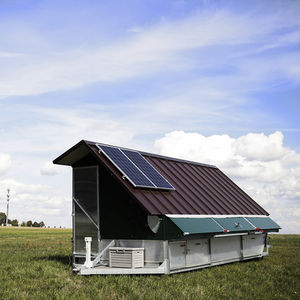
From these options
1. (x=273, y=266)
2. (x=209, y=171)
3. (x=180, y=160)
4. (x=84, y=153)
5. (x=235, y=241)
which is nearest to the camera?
(x=84, y=153)

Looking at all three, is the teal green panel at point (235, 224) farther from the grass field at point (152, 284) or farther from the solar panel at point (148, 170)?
the solar panel at point (148, 170)

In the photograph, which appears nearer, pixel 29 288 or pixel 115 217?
pixel 29 288

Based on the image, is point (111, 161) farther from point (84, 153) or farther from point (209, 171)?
point (209, 171)

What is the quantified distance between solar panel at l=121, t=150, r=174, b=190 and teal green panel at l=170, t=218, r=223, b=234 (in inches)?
75.7

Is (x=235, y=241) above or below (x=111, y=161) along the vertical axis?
below

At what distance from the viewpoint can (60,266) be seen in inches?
733

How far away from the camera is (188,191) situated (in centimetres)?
2056

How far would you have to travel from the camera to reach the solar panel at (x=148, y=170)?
60.8ft

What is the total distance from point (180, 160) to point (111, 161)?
7458mm

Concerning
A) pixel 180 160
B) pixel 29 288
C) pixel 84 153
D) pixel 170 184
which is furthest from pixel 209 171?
pixel 29 288

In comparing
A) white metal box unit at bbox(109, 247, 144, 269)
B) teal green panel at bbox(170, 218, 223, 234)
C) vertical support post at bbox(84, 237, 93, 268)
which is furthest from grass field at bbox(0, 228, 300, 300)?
teal green panel at bbox(170, 218, 223, 234)

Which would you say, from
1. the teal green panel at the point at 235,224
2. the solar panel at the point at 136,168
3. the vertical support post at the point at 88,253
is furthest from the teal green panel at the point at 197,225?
the vertical support post at the point at 88,253

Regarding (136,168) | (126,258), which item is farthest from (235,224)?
(126,258)

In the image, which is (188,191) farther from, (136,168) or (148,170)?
(136,168)
